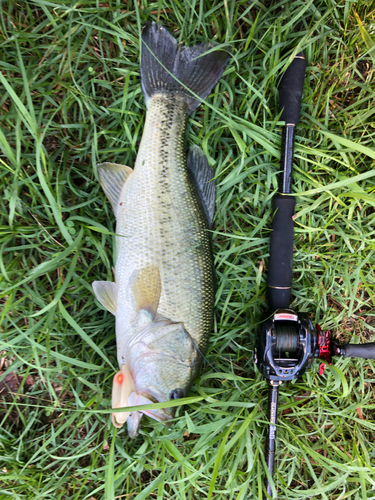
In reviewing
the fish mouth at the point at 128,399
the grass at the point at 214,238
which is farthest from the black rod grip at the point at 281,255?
the fish mouth at the point at 128,399

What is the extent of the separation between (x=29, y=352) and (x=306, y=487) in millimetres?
1933

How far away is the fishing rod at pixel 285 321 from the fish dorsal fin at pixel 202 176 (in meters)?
0.39

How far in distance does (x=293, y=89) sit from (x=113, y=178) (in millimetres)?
1111

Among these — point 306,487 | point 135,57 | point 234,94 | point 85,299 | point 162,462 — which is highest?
point 135,57

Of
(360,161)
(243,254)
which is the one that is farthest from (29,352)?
(360,161)

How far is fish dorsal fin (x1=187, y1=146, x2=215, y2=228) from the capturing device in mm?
1765

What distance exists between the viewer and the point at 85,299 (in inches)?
74.4

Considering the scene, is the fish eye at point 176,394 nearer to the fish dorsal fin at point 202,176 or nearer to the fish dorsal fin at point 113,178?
the fish dorsal fin at point 202,176

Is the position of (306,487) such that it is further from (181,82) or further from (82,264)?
(181,82)

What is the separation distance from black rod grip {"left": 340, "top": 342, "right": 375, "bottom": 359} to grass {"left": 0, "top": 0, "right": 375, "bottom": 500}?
15 cm

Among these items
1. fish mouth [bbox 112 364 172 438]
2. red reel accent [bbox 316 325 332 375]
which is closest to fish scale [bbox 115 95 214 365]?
fish mouth [bbox 112 364 172 438]

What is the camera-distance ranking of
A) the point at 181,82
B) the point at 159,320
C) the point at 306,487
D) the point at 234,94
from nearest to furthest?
1. the point at 159,320
2. the point at 181,82
3. the point at 234,94
4. the point at 306,487

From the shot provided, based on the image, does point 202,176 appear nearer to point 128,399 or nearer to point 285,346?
point 285,346

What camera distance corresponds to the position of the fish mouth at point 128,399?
153cm
